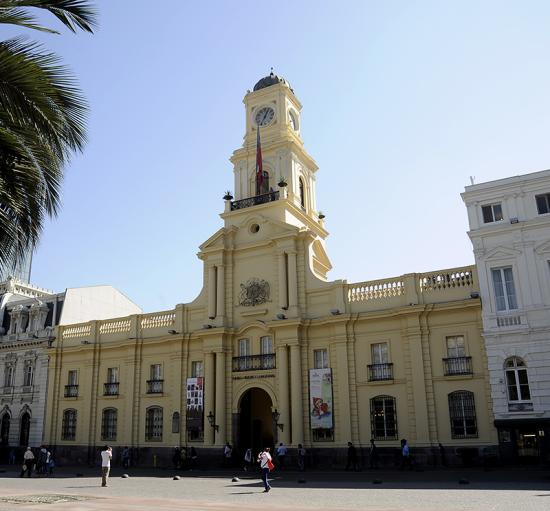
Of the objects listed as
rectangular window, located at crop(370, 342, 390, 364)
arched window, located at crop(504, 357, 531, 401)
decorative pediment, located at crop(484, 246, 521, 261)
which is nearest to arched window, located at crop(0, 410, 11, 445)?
rectangular window, located at crop(370, 342, 390, 364)

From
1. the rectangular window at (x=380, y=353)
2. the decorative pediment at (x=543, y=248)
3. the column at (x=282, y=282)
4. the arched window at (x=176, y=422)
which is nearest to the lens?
the decorative pediment at (x=543, y=248)

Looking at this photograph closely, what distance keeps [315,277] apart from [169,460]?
14.1 meters

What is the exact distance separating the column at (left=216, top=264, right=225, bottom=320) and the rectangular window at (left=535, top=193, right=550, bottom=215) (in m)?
18.5

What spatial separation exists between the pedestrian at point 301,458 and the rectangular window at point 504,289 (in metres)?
12.2

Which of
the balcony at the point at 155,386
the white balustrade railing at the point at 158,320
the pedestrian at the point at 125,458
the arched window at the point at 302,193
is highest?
the arched window at the point at 302,193

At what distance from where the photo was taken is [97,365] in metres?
39.3

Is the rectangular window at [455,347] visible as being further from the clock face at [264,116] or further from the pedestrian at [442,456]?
the clock face at [264,116]

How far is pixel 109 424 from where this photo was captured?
37656 mm

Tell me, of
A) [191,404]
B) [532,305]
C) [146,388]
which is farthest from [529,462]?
[146,388]

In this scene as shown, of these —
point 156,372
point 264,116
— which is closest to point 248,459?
point 156,372

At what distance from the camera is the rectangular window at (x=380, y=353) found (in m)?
30.7

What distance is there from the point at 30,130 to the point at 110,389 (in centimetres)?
2972

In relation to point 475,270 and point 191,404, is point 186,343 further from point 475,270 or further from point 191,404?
point 475,270

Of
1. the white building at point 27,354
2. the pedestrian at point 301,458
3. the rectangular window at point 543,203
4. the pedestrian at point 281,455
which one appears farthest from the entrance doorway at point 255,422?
the rectangular window at point 543,203
